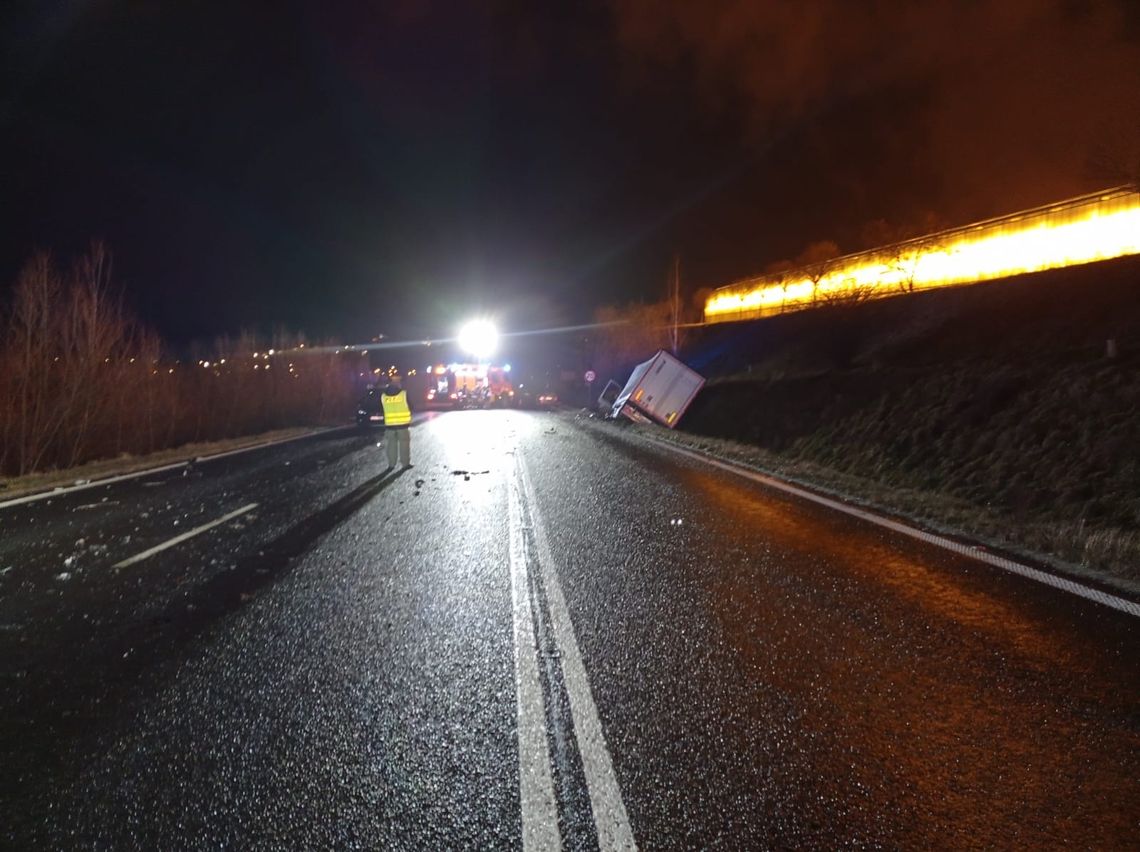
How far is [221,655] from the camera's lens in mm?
6020

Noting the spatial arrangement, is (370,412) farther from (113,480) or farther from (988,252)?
(988,252)

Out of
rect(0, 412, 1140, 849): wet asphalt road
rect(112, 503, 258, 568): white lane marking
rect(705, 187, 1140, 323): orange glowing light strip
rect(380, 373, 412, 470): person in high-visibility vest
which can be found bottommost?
rect(112, 503, 258, 568): white lane marking

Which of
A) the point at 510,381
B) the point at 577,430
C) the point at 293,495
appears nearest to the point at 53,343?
the point at 293,495

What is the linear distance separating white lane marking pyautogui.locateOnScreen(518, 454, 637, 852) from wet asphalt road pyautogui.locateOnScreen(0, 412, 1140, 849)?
21mm

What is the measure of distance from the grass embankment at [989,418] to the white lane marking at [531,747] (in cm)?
540

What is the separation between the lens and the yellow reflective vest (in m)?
16.9

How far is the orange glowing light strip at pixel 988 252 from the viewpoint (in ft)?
79.7

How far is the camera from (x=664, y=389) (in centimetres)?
3012

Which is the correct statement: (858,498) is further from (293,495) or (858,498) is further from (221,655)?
(221,655)

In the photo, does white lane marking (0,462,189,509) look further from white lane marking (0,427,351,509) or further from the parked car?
the parked car

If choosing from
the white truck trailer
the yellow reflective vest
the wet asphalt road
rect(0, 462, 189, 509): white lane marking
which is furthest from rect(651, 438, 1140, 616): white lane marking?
the white truck trailer

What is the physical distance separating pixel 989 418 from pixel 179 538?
13.1m

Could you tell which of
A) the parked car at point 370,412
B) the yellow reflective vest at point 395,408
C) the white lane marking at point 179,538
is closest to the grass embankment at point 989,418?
the yellow reflective vest at point 395,408

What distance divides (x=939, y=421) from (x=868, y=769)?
13.7m
